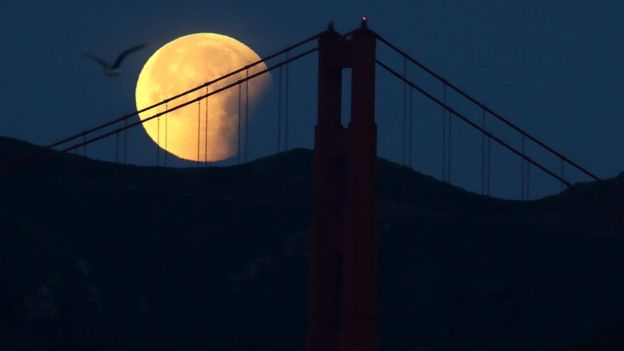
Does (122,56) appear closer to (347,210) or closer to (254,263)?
(347,210)

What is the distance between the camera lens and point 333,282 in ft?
163

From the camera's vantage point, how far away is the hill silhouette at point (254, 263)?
377ft

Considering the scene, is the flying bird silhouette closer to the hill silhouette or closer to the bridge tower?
the bridge tower

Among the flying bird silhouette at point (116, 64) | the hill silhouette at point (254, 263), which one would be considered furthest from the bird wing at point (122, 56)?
the hill silhouette at point (254, 263)

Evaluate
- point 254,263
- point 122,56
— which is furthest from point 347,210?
point 254,263

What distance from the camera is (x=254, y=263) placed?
4968 inches

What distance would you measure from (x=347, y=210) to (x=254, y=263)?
77158mm

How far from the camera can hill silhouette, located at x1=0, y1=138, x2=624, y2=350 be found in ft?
377

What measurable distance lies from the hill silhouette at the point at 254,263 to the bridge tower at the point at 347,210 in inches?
2217

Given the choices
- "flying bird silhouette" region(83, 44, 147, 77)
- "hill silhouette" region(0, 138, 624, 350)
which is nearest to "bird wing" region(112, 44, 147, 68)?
"flying bird silhouette" region(83, 44, 147, 77)

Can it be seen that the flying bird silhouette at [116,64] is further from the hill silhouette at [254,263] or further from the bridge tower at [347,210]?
the hill silhouette at [254,263]

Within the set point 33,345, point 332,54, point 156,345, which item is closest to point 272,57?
point 332,54

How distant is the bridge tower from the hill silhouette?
5631cm

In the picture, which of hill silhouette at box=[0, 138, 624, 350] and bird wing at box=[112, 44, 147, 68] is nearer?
bird wing at box=[112, 44, 147, 68]
